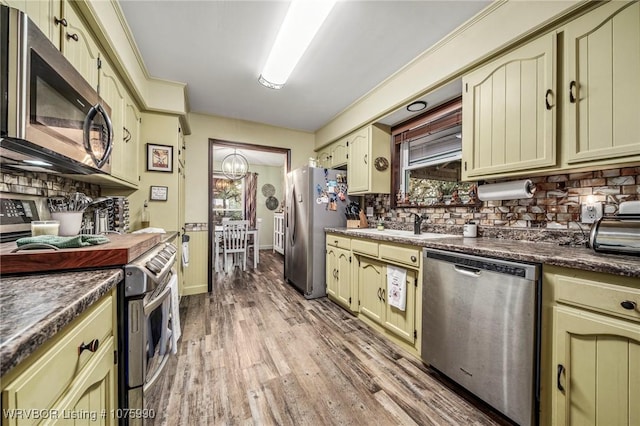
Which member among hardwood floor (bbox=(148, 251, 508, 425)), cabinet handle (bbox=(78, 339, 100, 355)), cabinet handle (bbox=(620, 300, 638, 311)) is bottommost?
hardwood floor (bbox=(148, 251, 508, 425))

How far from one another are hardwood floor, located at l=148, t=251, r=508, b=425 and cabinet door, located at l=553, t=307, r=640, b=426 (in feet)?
1.28

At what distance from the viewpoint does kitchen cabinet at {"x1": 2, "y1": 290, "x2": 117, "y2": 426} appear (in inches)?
16.7

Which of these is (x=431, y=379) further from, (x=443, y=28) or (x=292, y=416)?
(x=443, y=28)

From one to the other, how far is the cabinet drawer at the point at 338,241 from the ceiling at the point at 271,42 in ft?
4.69

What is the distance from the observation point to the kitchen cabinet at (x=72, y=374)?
1.39 feet

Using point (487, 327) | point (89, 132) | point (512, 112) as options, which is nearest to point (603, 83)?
point (512, 112)

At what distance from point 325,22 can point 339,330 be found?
7.96ft

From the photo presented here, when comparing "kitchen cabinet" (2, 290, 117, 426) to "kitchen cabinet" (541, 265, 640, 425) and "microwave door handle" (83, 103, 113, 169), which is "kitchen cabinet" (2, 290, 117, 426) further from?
"kitchen cabinet" (541, 265, 640, 425)

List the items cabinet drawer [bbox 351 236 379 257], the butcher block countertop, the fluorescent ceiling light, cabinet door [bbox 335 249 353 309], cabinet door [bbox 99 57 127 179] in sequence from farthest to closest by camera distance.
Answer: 1. cabinet door [bbox 335 249 353 309]
2. cabinet drawer [bbox 351 236 379 257]
3. cabinet door [bbox 99 57 127 179]
4. the fluorescent ceiling light
5. the butcher block countertop

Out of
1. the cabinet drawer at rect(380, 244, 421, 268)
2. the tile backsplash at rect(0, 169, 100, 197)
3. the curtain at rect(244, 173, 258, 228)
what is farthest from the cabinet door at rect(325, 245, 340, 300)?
the curtain at rect(244, 173, 258, 228)

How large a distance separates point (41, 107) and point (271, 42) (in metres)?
1.53

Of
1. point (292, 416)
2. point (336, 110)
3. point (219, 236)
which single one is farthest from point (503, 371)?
point (219, 236)

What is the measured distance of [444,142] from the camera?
2289 millimetres

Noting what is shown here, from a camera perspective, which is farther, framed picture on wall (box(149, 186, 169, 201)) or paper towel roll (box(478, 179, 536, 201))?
framed picture on wall (box(149, 186, 169, 201))
